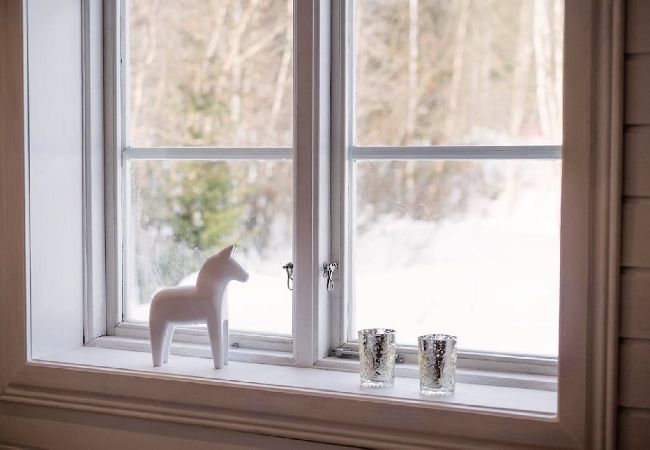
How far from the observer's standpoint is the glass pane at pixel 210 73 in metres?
1.84

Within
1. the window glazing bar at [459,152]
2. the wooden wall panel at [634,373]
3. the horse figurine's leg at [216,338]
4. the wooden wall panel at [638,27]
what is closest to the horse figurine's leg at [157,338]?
the horse figurine's leg at [216,338]

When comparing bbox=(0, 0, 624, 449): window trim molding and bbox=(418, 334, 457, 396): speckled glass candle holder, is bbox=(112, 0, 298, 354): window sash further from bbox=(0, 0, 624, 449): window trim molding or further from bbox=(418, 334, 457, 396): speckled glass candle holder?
bbox=(418, 334, 457, 396): speckled glass candle holder

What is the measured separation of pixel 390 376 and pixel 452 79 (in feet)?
1.98

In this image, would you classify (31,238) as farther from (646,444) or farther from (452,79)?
(646,444)

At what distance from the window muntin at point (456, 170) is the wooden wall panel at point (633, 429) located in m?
0.29

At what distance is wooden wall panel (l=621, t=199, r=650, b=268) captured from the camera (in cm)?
132

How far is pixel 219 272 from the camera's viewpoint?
5.63 ft

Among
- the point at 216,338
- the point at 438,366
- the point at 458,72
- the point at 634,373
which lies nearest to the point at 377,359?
the point at 438,366

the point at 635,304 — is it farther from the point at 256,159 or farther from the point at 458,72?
the point at 256,159

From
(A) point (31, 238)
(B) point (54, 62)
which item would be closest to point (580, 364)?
(A) point (31, 238)

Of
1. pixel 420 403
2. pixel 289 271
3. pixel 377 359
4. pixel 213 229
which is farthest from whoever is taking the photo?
pixel 213 229

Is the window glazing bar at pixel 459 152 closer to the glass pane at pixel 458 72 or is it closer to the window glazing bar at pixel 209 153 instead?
the glass pane at pixel 458 72

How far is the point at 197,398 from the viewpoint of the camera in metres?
1.66

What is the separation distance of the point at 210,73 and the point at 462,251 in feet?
2.31
